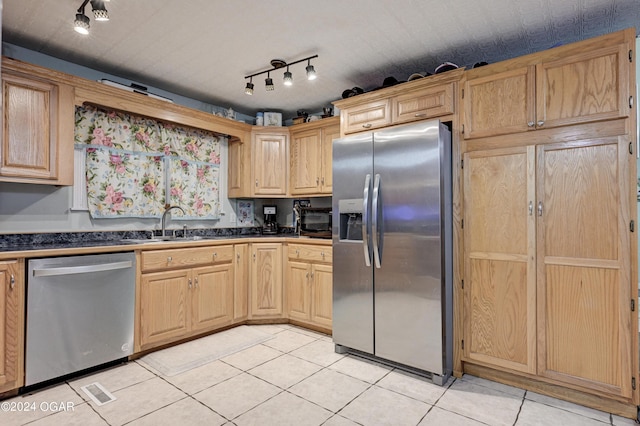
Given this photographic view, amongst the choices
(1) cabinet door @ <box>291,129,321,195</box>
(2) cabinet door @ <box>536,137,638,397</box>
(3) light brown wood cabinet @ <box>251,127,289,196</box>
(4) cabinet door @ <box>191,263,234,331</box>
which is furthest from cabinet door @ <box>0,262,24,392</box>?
(2) cabinet door @ <box>536,137,638,397</box>

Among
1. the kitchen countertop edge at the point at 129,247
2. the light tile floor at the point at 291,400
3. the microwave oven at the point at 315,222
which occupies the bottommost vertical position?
the light tile floor at the point at 291,400

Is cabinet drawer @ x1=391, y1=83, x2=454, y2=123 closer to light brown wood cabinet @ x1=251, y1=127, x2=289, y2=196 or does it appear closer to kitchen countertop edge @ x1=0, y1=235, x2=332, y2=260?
kitchen countertop edge @ x1=0, y1=235, x2=332, y2=260

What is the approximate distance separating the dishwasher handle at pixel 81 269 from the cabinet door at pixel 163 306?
226 mm

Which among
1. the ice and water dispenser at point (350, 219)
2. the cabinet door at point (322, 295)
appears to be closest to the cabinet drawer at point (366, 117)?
the ice and water dispenser at point (350, 219)

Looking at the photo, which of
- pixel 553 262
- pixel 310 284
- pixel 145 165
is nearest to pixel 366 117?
pixel 310 284

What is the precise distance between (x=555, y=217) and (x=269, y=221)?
3164mm

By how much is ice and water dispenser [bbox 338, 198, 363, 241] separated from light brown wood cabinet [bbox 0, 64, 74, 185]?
2.18 m

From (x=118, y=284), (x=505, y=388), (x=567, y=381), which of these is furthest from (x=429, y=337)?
(x=118, y=284)

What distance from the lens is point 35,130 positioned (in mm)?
2633

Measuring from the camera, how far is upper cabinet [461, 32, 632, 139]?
216cm

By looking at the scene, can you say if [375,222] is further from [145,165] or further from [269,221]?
[145,165]

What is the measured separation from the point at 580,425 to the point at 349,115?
2.76 meters

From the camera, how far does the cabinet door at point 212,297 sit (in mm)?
3330

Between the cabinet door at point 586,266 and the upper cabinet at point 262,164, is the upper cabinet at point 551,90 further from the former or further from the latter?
the upper cabinet at point 262,164
